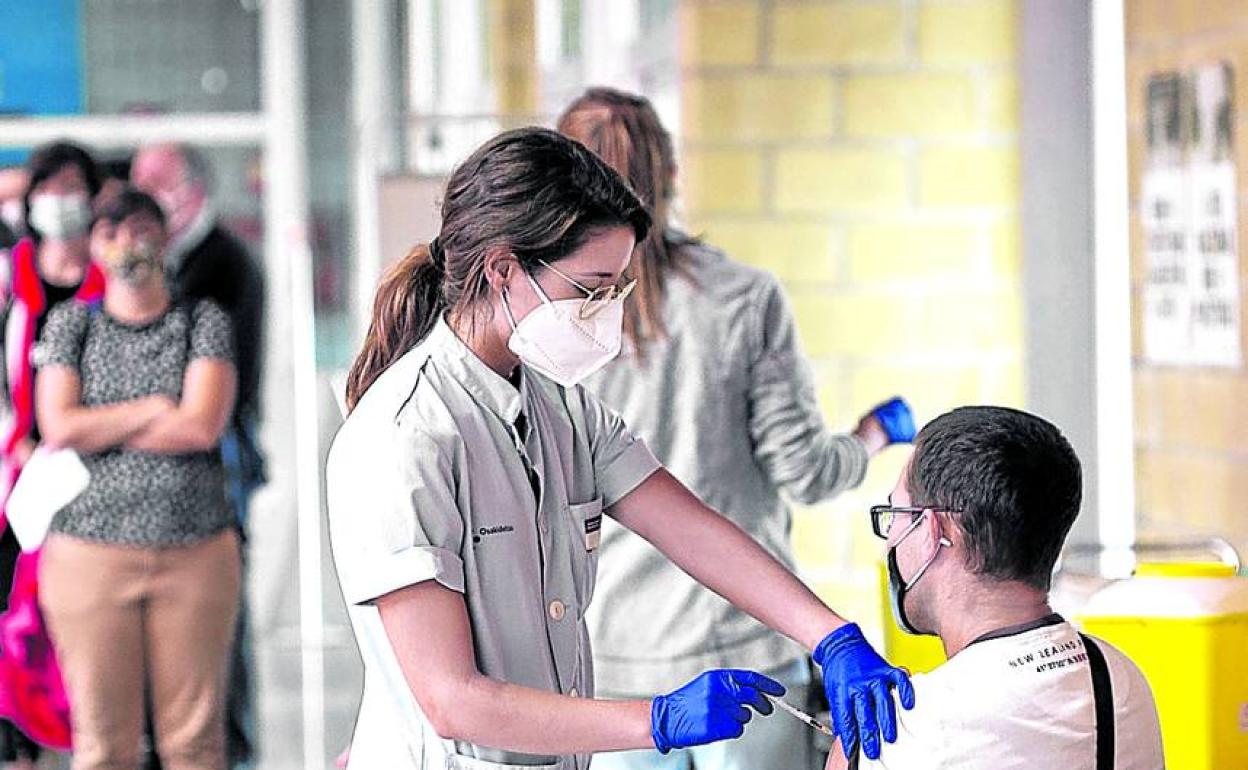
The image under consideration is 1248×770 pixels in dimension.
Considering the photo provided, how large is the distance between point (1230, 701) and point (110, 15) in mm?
5548

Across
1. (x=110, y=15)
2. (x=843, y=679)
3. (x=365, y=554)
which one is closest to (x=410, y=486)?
(x=365, y=554)

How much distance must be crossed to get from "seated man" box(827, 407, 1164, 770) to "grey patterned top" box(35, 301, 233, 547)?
2449 mm

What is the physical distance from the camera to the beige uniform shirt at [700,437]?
2.53 meters

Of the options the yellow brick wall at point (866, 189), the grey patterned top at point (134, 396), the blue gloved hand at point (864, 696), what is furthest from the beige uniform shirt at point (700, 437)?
the grey patterned top at point (134, 396)

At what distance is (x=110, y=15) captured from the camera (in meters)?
6.76

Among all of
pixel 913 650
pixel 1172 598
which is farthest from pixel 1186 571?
pixel 913 650

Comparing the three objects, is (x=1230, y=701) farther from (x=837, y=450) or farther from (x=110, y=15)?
(x=110, y=15)

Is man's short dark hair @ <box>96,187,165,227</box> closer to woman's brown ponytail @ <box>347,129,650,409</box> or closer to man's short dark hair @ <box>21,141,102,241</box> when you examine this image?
man's short dark hair @ <box>21,141,102,241</box>

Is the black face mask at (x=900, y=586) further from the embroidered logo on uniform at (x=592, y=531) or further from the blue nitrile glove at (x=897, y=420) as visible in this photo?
the blue nitrile glove at (x=897, y=420)

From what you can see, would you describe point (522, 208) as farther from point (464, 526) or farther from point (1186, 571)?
point (1186, 571)

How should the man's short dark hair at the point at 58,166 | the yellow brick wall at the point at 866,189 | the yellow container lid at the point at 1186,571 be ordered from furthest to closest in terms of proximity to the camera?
1. the man's short dark hair at the point at 58,166
2. the yellow brick wall at the point at 866,189
3. the yellow container lid at the point at 1186,571

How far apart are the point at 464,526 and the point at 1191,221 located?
169 cm

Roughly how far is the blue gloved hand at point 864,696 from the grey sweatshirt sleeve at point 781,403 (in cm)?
76

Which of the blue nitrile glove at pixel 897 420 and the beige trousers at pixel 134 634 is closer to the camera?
the blue nitrile glove at pixel 897 420
